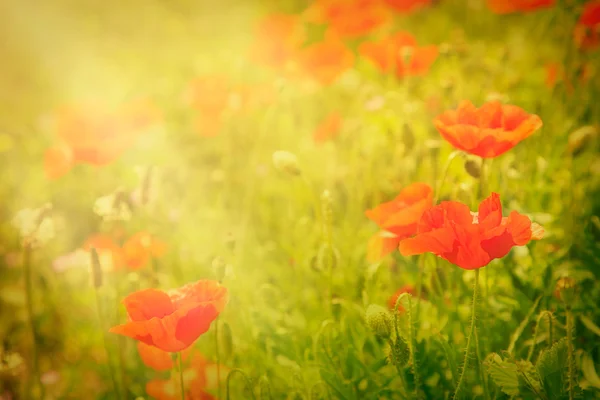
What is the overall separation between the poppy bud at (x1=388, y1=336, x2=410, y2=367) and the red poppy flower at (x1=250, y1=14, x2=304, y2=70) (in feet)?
5.94

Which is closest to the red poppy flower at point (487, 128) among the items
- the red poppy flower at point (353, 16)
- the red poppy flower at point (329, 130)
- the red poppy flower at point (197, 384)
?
the red poppy flower at point (197, 384)

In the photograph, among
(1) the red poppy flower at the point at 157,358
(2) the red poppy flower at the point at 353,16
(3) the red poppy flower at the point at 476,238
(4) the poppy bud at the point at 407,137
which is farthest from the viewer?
(2) the red poppy flower at the point at 353,16

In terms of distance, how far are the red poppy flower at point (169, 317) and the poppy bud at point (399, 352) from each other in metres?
0.30

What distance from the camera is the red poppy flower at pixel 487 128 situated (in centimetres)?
103

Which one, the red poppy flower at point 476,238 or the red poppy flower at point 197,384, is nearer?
the red poppy flower at point 476,238

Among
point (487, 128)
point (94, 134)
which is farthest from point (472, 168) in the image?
point (94, 134)

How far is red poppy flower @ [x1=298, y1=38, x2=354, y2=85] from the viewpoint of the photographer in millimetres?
2309

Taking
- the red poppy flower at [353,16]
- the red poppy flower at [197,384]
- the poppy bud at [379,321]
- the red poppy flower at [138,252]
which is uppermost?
the red poppy flower at [353,16]

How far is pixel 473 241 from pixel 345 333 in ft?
1.71

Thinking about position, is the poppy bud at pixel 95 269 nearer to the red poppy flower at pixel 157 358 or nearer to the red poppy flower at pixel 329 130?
the red poppy flower at pixel 157 358

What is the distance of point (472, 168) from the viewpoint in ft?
3.97

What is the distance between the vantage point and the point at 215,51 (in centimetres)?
373

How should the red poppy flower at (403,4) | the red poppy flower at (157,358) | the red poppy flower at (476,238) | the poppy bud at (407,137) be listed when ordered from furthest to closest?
1. the red poppy flower at (403,4)
2. the poppy bud at (407,137)
3. the red poppy flower at (157,358)
4. the red poppy flower at (476,238)

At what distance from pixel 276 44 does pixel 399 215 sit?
1.73 m
